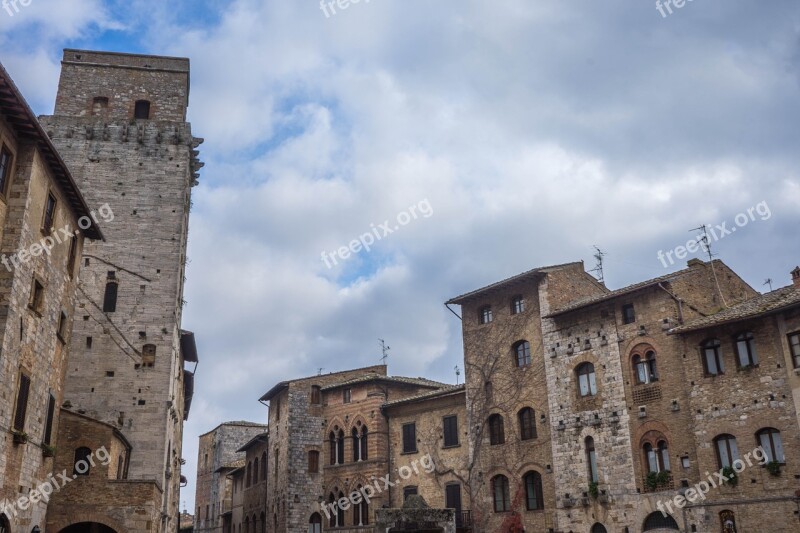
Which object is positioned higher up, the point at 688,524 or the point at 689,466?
the point at 689,466

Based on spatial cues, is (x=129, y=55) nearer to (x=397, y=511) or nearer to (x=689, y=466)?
(x=397, y=511)

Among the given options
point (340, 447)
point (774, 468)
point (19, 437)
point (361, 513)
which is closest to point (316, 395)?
point (340, 447)

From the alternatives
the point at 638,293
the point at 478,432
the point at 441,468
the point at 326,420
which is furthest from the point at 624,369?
the point at 326,420

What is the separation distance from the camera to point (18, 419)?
18531mm

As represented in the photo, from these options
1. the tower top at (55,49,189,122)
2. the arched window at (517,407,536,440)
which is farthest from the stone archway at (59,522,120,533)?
the tower top at (55,49,189,122)

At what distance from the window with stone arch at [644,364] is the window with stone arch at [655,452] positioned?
2.09m

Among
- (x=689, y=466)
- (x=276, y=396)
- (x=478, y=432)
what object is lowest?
(x=689, y=466)

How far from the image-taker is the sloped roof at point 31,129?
16.9 metres

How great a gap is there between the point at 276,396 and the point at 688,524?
26693mm

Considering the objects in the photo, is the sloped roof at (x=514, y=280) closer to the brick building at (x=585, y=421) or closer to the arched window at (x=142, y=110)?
the brick building at (x=585, y=421)

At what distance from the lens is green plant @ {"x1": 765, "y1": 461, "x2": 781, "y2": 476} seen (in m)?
24.6

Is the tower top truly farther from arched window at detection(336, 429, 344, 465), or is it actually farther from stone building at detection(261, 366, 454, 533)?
arched window at detection(336, 429, 344, 465)

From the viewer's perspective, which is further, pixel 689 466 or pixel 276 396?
pixel 276 396

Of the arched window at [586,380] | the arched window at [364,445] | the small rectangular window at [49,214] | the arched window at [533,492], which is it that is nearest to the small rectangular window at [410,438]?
the arched window at [364,445]
